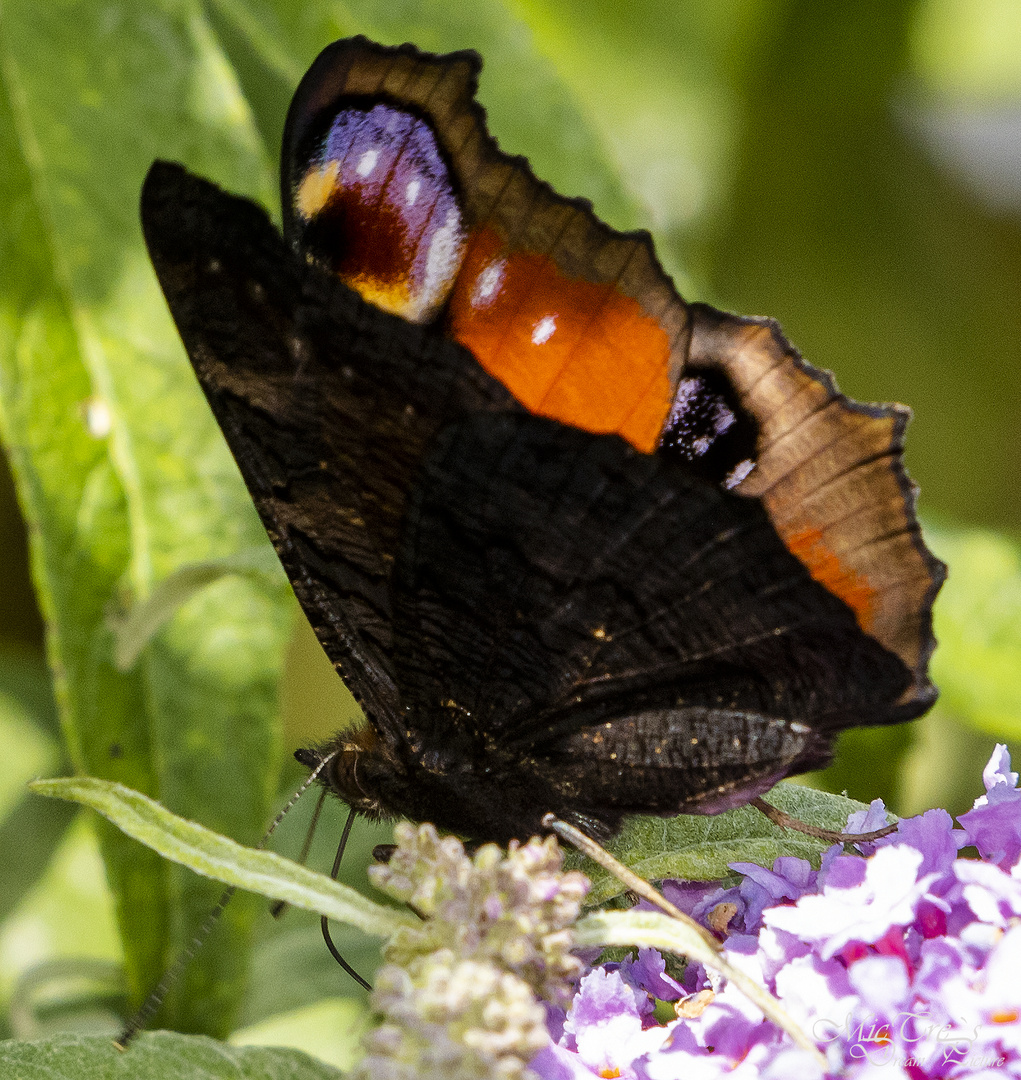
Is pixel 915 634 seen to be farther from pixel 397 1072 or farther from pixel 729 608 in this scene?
pixel 397 1072

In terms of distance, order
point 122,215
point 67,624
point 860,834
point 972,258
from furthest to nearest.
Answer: point 972,258, point 122,215, point 67,624, point 860,834

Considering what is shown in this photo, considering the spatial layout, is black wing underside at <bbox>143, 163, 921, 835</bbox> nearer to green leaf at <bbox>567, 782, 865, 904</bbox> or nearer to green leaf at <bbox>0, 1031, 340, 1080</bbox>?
green leaf at <bbox>567, 782, 865, 904</bbox>

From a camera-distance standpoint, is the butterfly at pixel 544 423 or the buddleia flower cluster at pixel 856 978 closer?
the buddleia flower cluster at pixel 856 978

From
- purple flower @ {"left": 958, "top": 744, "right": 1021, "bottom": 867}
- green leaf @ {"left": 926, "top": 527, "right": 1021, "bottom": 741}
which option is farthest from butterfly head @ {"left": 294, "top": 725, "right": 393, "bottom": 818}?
green leaf @ {"left": 926, "top": 527, "right": 1021, "bottom": 741}

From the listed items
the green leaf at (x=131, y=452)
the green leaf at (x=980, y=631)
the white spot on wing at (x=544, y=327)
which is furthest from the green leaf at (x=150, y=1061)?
the green leaf at (x=980, y=631)

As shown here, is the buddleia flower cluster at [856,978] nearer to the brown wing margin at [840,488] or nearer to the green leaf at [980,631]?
the brown wing margin at [840,488]

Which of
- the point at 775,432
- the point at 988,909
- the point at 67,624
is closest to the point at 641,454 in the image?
the point at 775,432
